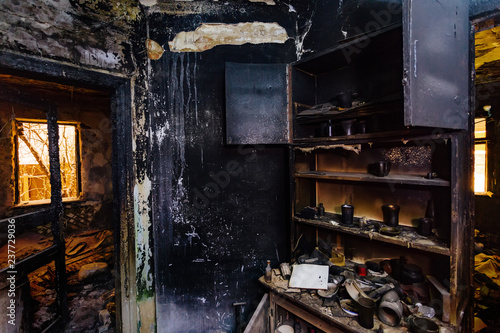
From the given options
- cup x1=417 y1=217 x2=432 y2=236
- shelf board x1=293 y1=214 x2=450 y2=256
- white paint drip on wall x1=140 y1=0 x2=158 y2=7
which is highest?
white paint drip on wall x1=140 y1=0 x2=158 y2=7

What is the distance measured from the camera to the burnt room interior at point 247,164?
5.81 feet

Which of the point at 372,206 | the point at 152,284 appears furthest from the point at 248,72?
the point at 152,284

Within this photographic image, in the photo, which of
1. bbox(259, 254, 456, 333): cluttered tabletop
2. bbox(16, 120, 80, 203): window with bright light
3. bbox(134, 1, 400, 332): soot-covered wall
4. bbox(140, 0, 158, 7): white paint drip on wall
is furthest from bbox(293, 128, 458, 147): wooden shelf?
bbox(16, 120, 80, 203): window with bright light

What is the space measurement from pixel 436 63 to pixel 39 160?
5820mm

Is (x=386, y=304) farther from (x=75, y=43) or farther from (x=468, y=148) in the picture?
(x=75, y=43)

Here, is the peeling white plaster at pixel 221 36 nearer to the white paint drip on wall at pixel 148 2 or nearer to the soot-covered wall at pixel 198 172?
the soot-covered wall at pixel 198 172

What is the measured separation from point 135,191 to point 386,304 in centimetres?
232

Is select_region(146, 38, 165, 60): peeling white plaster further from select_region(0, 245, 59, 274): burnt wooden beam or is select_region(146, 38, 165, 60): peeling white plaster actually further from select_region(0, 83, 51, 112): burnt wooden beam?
select_region(0, 245, 59, 274): burnt wooden beam

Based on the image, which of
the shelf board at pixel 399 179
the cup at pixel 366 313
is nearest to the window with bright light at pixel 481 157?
the shelf board at pixel 399 179

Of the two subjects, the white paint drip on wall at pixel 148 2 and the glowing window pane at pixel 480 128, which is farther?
the glowing window pane at pixel 480 128

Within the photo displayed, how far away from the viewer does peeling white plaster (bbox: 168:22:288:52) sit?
2.41 meters

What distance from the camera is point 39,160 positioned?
4.21 metres

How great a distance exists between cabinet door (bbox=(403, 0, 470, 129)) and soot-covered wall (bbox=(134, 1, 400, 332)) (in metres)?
1.10

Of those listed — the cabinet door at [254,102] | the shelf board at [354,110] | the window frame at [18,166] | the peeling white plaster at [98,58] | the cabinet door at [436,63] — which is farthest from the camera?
the window frame at [18,166]
